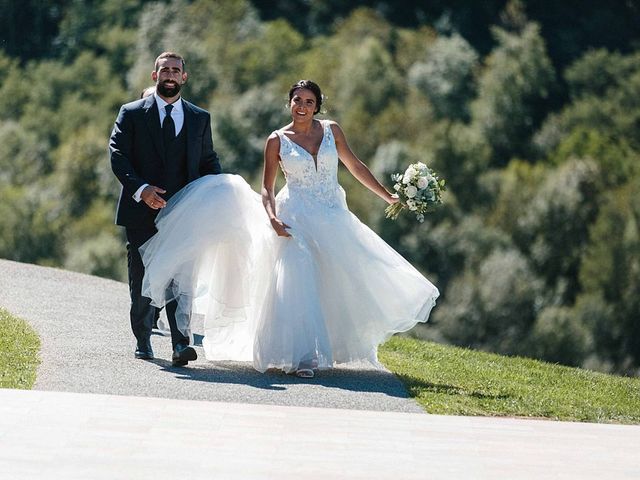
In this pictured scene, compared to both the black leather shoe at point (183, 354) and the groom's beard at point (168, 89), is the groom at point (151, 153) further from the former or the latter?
the black leather shoe at point (183, 354)

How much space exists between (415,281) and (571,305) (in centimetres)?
5562

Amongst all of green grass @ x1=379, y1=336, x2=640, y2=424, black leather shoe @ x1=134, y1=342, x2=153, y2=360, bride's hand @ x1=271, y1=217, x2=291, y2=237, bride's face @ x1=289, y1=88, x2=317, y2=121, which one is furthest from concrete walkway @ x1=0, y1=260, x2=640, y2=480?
bride's face @ x1=289, y1=88, x2=317, y2=121

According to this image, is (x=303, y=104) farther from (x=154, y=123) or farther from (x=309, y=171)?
(x=154, y=123)

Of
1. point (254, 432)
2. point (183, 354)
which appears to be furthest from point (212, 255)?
point (254, 432)

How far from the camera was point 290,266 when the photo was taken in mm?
10859

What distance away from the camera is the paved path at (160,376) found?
9.72 meters

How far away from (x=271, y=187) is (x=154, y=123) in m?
0.97

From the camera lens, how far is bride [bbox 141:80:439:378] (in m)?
10.8

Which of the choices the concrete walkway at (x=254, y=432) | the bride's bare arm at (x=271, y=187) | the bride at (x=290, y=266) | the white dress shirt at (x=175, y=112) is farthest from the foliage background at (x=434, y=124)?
the concrete walkway at (x=254, y=432)

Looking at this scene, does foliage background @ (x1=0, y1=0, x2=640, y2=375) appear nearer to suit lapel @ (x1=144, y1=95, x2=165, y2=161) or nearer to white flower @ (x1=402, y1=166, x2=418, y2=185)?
white flower @ (x1=402, y1=166, x2=418, y2=185)

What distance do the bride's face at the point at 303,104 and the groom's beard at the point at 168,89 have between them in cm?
84

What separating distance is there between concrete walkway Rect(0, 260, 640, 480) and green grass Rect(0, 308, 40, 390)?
109mm

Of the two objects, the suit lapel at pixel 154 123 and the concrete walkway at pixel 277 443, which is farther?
the suit lapel at pixel 154 123

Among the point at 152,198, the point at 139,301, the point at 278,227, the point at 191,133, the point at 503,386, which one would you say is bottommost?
the point at 503,386
